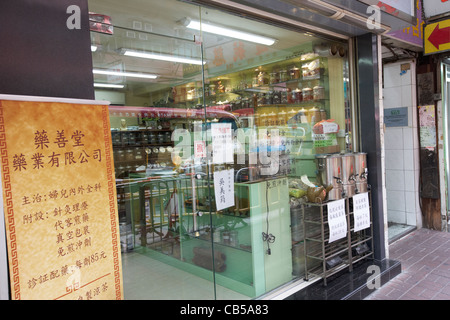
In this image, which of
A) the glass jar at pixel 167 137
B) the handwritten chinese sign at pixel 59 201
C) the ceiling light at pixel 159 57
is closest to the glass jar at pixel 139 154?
the glass jar at pixel 167 137

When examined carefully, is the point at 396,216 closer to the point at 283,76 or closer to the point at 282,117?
the point at 282,117

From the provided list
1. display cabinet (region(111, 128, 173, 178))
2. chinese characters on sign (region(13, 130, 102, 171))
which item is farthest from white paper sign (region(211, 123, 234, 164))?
chinese characters on sign (region(13, 130, 102, 171))

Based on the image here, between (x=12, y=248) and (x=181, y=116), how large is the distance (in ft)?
6.18

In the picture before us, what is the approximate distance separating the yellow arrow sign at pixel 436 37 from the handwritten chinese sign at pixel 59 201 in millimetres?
4526

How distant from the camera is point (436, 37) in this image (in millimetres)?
4355

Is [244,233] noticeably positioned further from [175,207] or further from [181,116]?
[181,116]

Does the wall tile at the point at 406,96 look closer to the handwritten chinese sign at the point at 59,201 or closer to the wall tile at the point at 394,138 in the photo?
the wall tile at the point at 394,138

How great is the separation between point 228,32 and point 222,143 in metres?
1.02

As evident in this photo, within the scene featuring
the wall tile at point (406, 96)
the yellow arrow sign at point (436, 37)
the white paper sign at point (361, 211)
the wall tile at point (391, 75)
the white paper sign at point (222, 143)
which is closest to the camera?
the white paper sign at point (222, 143)

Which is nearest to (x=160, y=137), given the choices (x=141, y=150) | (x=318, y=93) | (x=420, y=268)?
(x=141, y=150)

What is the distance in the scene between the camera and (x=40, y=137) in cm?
133

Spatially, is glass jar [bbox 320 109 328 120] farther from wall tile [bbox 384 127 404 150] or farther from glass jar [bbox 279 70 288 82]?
wall tile [bbox 384 127 404 150]

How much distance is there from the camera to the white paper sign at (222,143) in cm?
271

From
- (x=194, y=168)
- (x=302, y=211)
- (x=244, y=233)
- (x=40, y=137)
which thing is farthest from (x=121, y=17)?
(x=302, y=211)
